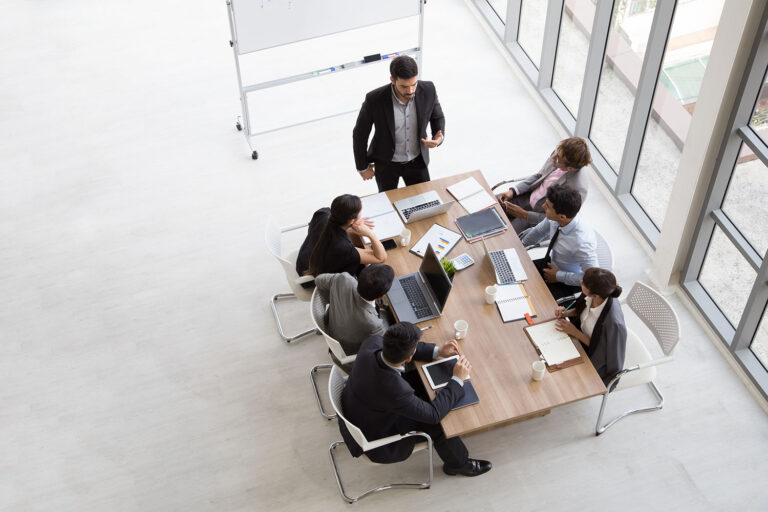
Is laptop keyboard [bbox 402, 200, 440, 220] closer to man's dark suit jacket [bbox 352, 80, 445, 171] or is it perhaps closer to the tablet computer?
man's dark suit jacket [bbox 352, 80, 445, 171]

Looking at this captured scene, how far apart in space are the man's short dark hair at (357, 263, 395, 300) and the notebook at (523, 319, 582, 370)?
3.39 feet

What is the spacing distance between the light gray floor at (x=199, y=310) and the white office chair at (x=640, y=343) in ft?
1.57

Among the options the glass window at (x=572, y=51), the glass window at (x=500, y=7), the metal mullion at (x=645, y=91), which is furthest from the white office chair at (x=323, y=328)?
the glass window at (x=500, y=7)

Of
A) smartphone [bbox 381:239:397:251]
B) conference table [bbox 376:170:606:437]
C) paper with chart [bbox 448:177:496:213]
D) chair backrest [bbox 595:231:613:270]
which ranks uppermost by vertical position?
paper with chart [bbox 448:177:496:213]

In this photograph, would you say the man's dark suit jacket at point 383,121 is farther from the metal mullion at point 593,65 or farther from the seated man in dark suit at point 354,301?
the metal mullion at point 593,65

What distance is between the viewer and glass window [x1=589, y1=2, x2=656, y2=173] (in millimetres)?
6445

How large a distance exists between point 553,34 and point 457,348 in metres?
4.08

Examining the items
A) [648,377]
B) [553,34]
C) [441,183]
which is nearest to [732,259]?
[648,377]

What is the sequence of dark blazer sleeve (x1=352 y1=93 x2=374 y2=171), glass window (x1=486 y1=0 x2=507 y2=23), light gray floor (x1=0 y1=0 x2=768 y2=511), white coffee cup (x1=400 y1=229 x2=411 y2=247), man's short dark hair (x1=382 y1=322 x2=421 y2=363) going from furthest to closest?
glass window (x1=486 y1=0 x2=507 y2=23) < dark blazer sleeve (x1=352 y1=93 x2=374 y2=171) < white coffee cup (x1=400 y1=229 x2=411 y2=247) < light gray floor (x1=0 y1=0 x2=768 y2=511) < man's short dark hair (x1=382 y1=322 x2=421 y2=363)

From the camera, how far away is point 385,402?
4.51 metres

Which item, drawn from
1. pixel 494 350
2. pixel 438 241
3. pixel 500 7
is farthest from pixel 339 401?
pixel 500 7

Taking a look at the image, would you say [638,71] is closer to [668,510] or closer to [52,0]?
[668,510]

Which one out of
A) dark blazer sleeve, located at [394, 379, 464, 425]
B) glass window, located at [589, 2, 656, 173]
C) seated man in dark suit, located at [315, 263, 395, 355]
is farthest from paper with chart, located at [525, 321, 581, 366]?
glass window, located at [589, 2, 656, 173]

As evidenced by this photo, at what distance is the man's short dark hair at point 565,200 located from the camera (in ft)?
17.0
